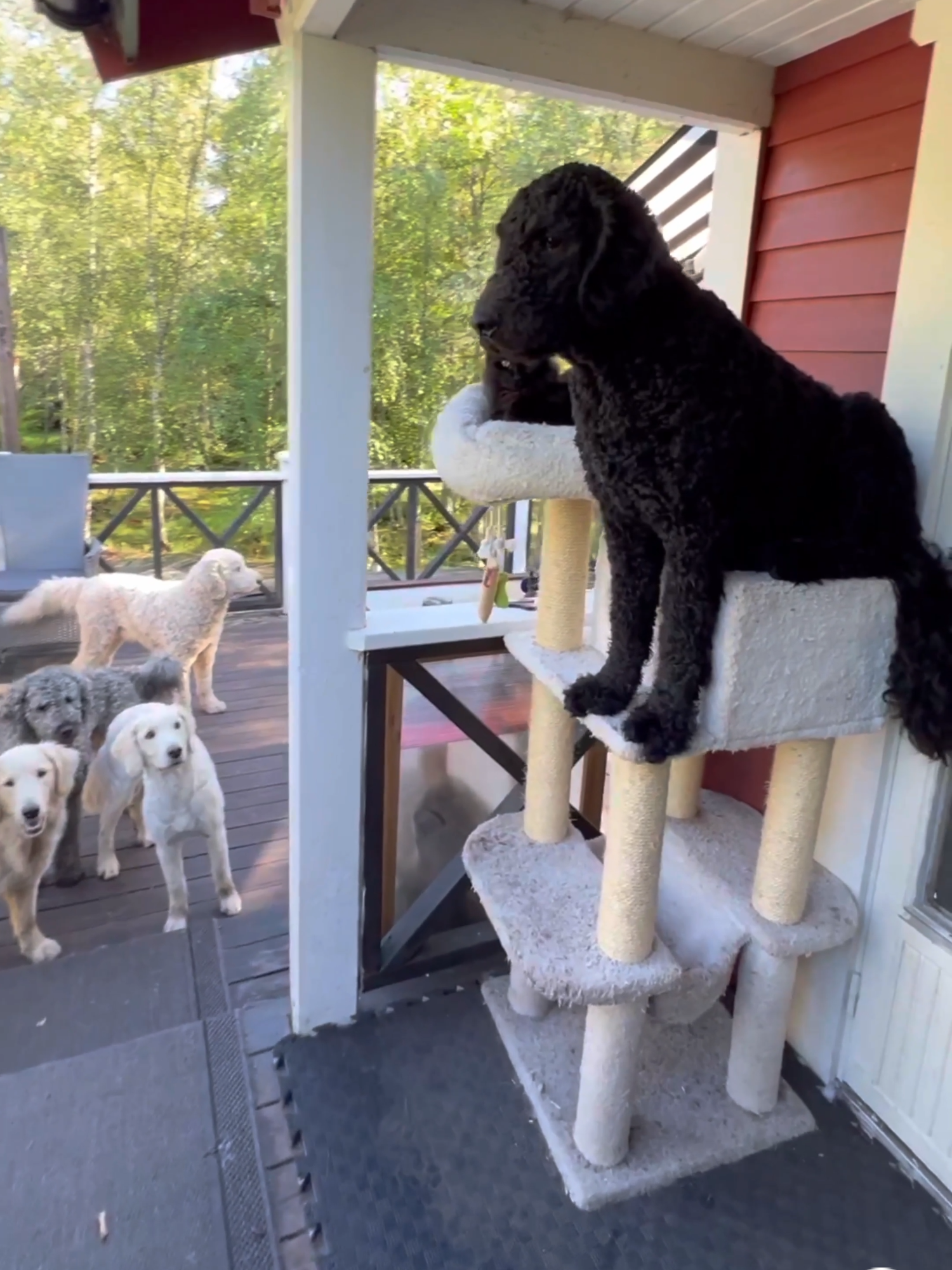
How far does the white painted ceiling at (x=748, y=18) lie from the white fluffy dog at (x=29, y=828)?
1.66 metres

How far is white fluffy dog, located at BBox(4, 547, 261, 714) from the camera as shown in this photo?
9.18 ft

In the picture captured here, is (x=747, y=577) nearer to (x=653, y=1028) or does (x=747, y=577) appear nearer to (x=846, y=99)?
(x=846, y=99)

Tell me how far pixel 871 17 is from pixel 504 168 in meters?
3.08

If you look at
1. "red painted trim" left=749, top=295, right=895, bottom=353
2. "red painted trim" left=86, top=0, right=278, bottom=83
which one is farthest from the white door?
"red painted trim" left=86, top=0, right=278, bottom=83

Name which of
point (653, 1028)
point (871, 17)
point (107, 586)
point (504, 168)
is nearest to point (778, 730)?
point (653, 1028)

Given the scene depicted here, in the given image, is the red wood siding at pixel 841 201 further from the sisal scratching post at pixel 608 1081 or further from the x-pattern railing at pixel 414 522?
the x-pattern railing at pixel 414 522

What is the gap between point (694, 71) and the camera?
1308 mm

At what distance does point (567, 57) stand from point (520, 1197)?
1665 millimetres

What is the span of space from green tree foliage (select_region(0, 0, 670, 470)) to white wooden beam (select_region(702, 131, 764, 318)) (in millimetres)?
2153

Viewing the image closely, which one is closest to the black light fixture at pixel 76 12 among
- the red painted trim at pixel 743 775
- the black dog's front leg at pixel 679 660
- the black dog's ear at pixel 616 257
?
the black dog's ear at pixel 616 257

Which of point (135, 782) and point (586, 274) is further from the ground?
point (586, 274)

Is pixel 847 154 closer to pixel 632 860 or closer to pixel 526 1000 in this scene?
pixel 632 860

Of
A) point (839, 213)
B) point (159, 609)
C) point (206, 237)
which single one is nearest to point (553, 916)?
point (839, 213)

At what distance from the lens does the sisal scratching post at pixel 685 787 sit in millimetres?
1455
